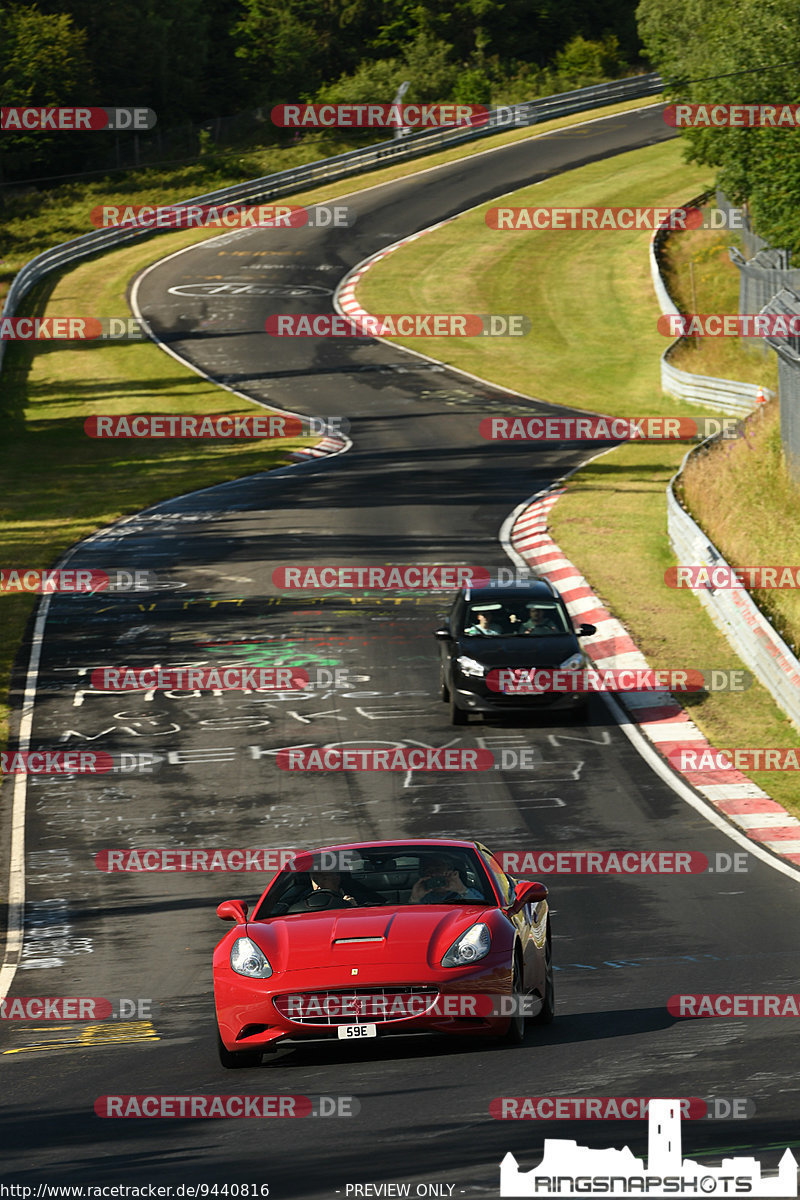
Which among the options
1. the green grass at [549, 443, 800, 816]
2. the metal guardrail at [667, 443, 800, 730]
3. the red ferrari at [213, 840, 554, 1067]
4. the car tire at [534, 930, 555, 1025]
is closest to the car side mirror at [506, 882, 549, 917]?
the red ferrari at [213, 840, 554, 1067]

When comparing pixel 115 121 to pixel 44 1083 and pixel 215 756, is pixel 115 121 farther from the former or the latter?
pixel 44 1083

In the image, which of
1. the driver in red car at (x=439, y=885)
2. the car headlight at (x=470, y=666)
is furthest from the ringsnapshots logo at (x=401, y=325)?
the driver in red car at (x=439, y=885)

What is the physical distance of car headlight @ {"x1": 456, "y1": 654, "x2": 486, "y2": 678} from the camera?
21.9 metres

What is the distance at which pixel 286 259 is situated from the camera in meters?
68.2

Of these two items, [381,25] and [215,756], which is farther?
[381,25]

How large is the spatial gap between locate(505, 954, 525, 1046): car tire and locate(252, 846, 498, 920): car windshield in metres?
0.64

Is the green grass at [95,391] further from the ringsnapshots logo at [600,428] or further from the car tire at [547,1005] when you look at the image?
the car tire at [547,1005]

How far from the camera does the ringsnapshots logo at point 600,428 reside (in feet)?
148

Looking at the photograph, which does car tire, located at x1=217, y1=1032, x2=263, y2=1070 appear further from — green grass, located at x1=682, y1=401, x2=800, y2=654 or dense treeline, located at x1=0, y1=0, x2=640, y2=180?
dense treeline, located at x1=0, y1=0, x2=640, y2=180

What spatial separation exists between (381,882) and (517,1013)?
1.42 metres

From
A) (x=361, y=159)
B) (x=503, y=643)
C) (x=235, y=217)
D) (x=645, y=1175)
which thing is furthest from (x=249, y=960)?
(x=361, y=159)

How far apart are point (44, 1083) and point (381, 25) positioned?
325 ft

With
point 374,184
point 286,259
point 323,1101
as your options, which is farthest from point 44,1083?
point 374,184

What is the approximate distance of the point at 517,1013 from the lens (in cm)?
1000
